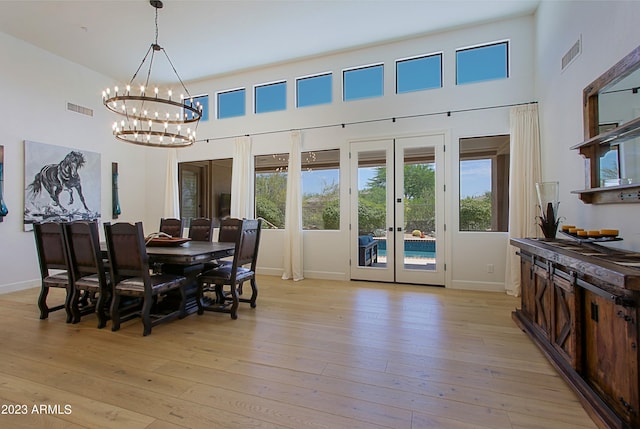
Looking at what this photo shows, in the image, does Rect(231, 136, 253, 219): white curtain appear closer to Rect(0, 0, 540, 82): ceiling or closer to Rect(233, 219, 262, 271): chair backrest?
Rect(0, 0, 540, 82): ceiling

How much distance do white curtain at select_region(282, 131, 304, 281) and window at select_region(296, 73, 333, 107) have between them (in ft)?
2.25

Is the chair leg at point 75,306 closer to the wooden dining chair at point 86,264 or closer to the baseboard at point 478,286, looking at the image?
the wooden dining chair at point 86,264

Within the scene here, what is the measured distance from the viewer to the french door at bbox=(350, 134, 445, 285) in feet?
16.8

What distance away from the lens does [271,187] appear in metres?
6.24

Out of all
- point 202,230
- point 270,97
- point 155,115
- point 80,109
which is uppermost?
point 270,97

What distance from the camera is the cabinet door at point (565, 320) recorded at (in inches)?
83.7

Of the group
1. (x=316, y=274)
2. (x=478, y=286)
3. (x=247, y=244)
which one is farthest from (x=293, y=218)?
(x=478, y=286)

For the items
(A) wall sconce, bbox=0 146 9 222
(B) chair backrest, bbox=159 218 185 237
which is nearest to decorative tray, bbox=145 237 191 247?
(B) chair backrest, bbox=159 218 185 237

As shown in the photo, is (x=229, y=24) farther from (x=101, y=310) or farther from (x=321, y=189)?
(x=101, y=310)

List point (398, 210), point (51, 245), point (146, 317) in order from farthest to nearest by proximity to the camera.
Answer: point (398, 210)
point (51, 245)
point (146, 317)

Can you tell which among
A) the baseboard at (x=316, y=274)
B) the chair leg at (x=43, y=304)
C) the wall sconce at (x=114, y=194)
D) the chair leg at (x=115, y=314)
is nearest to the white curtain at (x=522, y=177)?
the baseboard at (x=316, y=274)

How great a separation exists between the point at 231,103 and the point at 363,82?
283 centimetres

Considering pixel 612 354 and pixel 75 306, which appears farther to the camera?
pixel 75 306

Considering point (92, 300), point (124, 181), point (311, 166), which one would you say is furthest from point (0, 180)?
point (311, 166)
